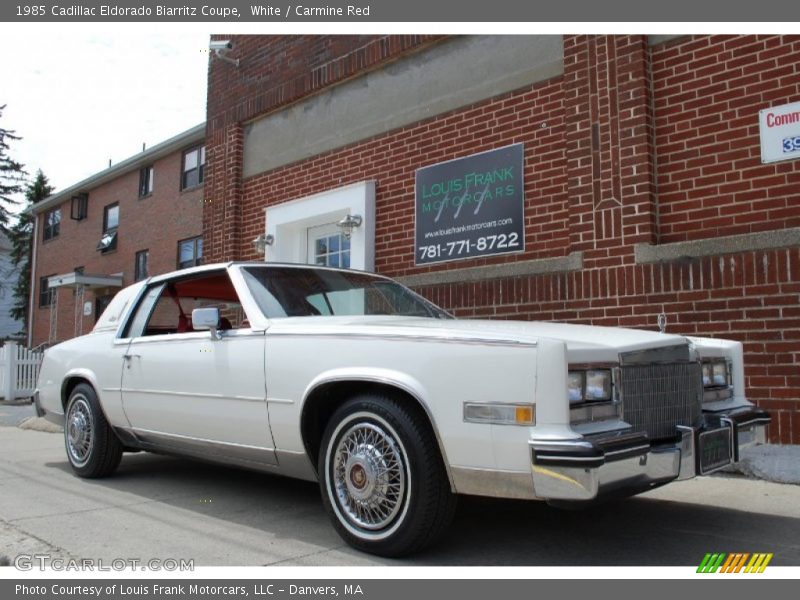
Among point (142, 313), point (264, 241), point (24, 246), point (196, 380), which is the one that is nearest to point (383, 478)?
point (196, 380)

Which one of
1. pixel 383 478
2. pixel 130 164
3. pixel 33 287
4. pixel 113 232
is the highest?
pixel 130 164

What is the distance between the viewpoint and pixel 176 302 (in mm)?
5504

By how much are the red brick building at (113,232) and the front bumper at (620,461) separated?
16537 millimetres

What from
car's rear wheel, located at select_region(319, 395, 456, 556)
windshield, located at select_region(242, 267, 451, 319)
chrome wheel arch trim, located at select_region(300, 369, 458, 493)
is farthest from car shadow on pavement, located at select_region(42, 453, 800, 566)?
windshield, located at select_region(242, 267, 451, 319)

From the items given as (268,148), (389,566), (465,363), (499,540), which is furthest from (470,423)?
(268,148)

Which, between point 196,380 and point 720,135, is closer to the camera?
point 196,380

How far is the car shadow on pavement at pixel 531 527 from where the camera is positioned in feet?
A: 10.8

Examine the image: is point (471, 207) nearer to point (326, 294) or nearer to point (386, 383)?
point (326, 294)

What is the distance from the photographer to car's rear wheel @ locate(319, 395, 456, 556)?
3086 millimetres

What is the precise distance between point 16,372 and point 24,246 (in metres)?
28.0

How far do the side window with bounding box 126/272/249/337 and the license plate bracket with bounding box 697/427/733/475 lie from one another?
3108 millimetres

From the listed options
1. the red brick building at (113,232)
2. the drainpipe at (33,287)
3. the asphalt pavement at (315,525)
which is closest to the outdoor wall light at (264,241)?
the asphalt pavement at (315,525)

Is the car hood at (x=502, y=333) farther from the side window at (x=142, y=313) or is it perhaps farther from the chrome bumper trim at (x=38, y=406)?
the chrome bumper trim at (x=38, y=406)

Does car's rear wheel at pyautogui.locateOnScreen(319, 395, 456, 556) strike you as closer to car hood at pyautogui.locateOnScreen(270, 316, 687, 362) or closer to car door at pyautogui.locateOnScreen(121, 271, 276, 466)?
car hood at pyautogui.locateOnScreen(270, 316, 687, 362)
